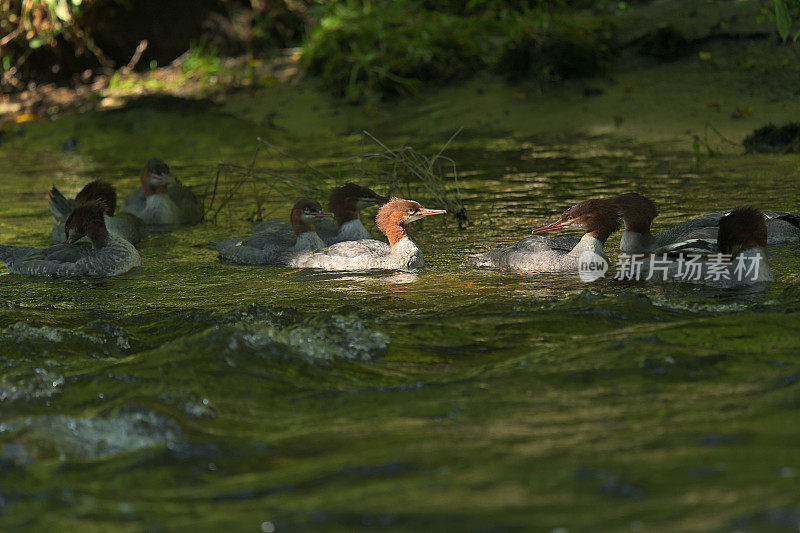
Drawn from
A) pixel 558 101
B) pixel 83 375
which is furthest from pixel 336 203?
pixel 558 101

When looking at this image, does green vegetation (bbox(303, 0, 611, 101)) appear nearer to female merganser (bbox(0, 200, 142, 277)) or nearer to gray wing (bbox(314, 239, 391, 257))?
gray wing (bbox(314, 239, 391, 257))

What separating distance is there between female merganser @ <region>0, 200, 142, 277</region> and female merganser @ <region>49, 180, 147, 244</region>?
2.15ft

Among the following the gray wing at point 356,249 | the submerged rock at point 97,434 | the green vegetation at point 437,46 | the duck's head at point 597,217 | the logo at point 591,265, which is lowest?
the submerged rock at point 97,434

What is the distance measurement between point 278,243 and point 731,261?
389cm

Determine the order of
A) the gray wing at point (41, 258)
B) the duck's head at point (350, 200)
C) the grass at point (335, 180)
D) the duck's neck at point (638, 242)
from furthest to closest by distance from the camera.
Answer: the grass at point (335, 180), the duck's head at point (350, 200), the gray wing at point (41, 258), the duck's neck at point (638, 242)

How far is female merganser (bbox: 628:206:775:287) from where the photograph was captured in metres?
6.53

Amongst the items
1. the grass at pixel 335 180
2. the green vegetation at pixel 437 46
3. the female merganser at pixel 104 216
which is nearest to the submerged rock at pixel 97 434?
the grass at pixel 335 180

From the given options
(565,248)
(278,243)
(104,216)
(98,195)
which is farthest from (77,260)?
(565,248)

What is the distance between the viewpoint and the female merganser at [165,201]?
34.8 feet

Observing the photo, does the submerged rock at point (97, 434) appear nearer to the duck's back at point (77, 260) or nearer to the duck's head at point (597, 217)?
the duck's back at point (77, 260)

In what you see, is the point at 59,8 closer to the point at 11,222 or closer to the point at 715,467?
the point at 11,222

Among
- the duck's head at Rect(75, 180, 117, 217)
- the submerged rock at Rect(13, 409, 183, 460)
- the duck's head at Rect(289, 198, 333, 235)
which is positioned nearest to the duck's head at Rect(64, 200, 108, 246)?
the duck's head at Rect(75, 180, 117, 217)

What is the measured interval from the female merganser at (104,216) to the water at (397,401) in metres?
1.42

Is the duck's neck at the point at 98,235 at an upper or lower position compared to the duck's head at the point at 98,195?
lower
